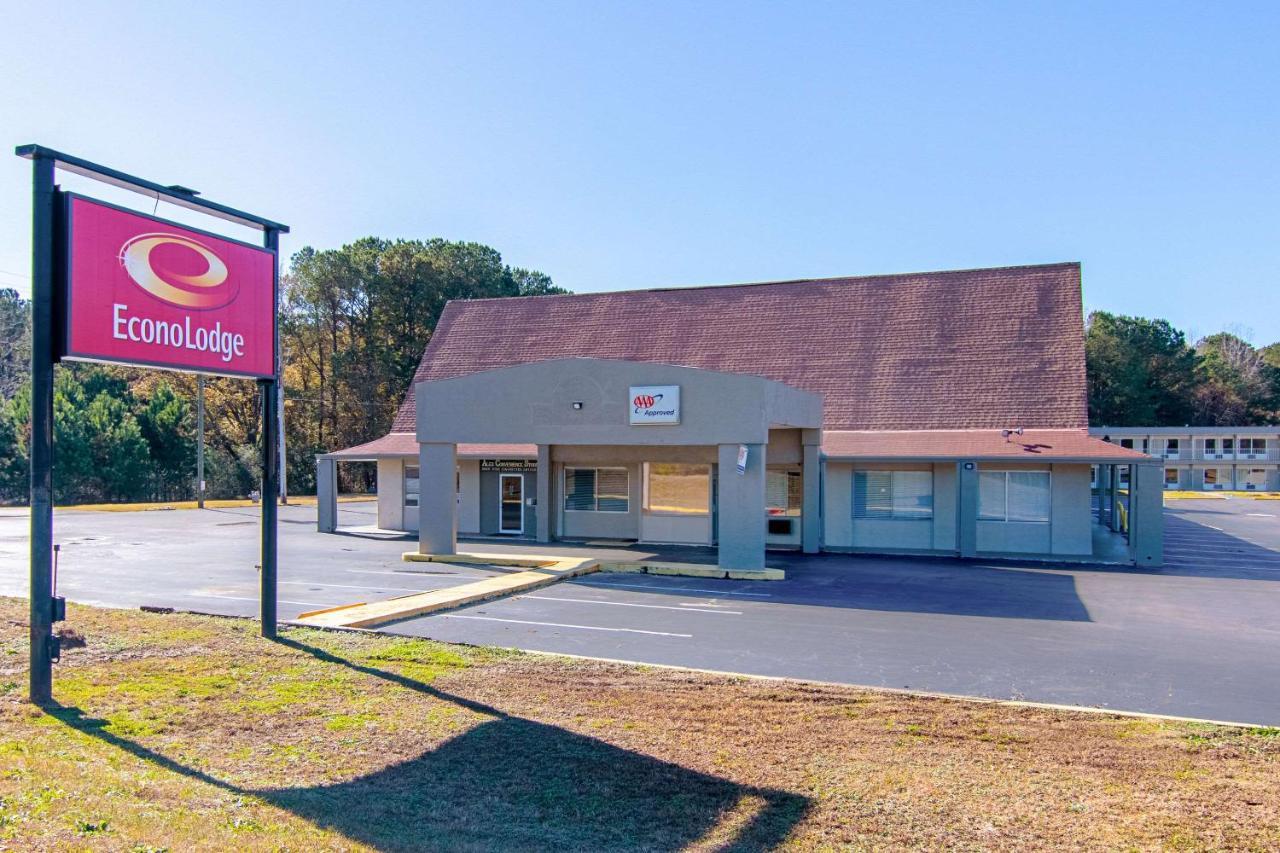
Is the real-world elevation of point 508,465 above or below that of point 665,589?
above

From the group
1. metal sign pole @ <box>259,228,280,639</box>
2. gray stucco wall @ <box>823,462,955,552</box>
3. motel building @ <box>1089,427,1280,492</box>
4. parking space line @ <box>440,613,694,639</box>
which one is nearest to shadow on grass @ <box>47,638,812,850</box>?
metal sign pole @ <box>259,228,280,639</box>

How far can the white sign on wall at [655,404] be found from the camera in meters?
19.3

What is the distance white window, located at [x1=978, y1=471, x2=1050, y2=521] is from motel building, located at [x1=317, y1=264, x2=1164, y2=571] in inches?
2.0

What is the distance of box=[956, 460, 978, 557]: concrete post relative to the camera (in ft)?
74.5

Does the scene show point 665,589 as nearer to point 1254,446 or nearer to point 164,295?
point 164,295

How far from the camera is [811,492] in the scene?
78.5 feet

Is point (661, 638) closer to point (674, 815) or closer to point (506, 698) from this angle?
point (506, 698)

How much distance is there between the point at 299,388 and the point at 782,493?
42636 millimetres

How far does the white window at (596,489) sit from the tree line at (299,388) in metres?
31.1

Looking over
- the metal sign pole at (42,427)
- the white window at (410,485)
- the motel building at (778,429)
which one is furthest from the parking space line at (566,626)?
the white window at (410,485)

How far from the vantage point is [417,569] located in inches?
770

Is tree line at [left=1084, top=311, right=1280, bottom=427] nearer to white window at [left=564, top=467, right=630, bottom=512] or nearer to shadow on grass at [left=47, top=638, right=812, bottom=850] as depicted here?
white window at [left=564, top=467, right=630, bottom=512]

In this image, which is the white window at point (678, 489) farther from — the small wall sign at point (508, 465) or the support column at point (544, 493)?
the small wall sign at point (508, 465)

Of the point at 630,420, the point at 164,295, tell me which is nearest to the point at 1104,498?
the point at 630,420
